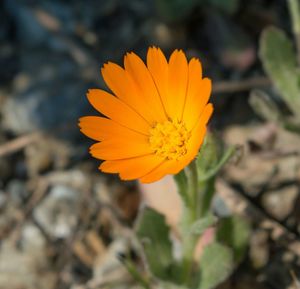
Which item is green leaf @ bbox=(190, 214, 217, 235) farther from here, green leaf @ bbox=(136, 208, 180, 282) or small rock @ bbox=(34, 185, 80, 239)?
small rock @ bbox=(34, 185, 80, 239)

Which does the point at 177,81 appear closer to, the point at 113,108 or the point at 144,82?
the point at 144,82

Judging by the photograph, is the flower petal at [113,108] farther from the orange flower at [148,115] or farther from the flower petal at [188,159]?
the flower petal at [188,159]

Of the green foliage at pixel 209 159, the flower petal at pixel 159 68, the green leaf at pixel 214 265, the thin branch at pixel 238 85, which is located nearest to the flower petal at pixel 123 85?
the flower petal at pixel 159 68

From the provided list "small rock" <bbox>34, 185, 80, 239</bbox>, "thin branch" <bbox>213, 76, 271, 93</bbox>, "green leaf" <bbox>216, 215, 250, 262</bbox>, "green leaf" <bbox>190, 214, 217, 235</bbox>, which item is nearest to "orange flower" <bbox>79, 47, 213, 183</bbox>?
"green leaf" <bbox>190, 214, 217, 235</bbox>

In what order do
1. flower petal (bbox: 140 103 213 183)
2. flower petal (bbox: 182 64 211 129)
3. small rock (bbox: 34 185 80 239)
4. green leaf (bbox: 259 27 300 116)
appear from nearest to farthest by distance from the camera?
flower petal (bbox: 140 103 213 183)
flower petal (bbox: 182 64 211 129)
green leaf (bbox: 259 27 300 116)
small rock (bbox: 34 185 80 239)

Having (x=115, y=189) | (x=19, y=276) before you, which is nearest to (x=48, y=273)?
(x=19, y=276)

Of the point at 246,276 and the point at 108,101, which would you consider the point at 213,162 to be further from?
the point at 246,276
